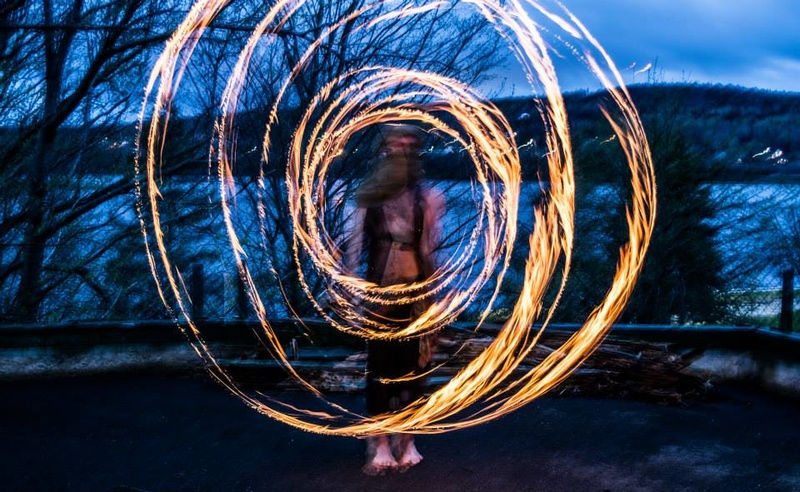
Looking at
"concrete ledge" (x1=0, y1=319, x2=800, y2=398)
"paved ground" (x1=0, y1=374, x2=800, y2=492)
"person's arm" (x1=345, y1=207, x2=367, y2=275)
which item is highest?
"person's arm" (x1=345, y1=207, x2=367, y2=275)

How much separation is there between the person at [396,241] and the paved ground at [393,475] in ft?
2.07

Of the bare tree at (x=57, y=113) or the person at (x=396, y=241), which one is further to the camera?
the bare tree at (x=57, y=113)

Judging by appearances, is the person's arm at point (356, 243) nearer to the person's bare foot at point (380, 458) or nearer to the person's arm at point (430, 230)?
the person's arm at point (430, 230)

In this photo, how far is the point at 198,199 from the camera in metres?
13.0

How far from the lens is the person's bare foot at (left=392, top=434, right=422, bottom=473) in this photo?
15.5ft

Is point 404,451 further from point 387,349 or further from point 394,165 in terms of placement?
point 394,165

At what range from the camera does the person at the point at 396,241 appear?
4.42 metres

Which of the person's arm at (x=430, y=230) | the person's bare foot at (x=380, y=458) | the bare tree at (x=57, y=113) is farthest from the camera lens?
the bare tree at (x=57, y=113)

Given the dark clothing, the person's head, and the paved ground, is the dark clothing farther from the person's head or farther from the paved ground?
the paved ground

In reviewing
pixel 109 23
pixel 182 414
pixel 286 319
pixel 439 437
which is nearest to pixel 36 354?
pixel 182 414

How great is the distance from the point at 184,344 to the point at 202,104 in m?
5.58

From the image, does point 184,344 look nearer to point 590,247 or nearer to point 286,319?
point 286,319

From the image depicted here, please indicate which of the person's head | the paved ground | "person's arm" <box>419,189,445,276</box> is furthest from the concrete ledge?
the person's head

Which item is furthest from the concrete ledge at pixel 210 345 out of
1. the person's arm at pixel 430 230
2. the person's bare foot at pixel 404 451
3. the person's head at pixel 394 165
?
the person's head at pixel 394 165
